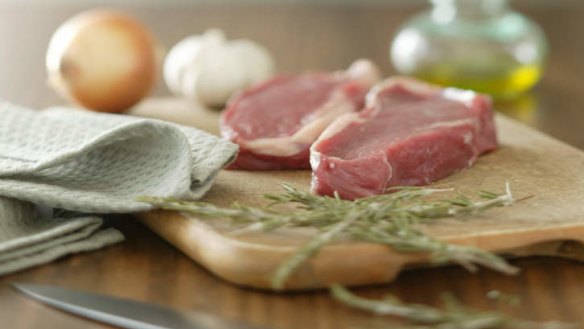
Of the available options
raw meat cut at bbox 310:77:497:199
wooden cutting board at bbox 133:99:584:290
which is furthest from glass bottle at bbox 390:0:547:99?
wooden cutting board at bbox 133:99:584:290

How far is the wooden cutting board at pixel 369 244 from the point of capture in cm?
167

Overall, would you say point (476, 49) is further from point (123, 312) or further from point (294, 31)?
point (123, 312)

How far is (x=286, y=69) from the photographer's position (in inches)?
141

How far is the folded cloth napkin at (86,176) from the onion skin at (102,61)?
1.84 feet

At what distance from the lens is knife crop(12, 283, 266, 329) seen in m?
1.53

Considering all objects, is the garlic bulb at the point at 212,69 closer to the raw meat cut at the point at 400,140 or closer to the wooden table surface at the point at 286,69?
the wooden table surface at the point at 286,69

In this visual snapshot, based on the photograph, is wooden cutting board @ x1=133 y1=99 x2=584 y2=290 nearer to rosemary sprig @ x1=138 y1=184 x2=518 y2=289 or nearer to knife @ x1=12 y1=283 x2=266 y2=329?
rosemary sprig @ x1=138 y1=184 x2=518 y2=289

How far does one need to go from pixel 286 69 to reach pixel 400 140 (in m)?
1.48

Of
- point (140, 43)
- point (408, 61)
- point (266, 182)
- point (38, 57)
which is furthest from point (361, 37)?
point (266, 182)

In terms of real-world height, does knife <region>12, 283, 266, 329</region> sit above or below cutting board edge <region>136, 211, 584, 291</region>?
below

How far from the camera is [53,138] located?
2.20m

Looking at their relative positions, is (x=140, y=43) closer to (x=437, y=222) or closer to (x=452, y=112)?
(x=452, y=112)

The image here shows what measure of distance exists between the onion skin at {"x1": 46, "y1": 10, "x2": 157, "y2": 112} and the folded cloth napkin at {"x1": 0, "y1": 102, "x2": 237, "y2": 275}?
0.56 metres

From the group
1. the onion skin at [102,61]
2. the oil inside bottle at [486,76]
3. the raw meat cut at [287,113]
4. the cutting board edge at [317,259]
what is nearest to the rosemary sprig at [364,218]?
the cutting board edge at [317,259]
